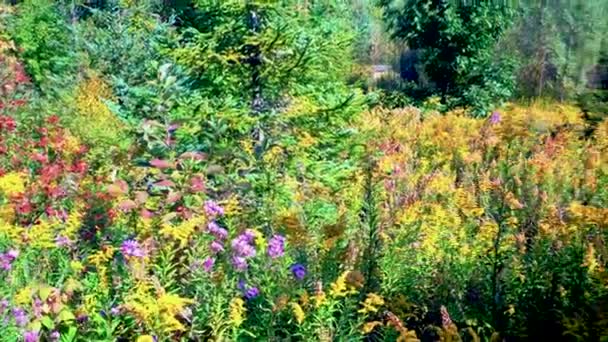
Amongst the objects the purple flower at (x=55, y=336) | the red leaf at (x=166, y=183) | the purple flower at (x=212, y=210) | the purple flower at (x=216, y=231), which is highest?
the red leaf at (x=166, y=183)

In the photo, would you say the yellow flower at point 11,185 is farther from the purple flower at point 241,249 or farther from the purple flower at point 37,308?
the purple flower at point 241,249

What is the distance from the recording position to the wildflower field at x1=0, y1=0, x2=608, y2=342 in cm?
296

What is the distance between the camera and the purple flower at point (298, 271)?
3223mm

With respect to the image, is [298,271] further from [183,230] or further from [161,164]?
[161,164]

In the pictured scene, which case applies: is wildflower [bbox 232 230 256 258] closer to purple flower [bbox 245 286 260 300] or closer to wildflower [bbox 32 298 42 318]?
purple flower [bbox 245 286 260 300]

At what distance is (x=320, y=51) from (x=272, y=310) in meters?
3.04

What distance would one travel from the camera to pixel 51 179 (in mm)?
5012

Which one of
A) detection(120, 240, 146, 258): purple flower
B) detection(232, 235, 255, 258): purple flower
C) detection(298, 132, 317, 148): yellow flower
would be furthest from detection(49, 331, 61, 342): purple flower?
detection(298, 132, 317, 148): yellow flower

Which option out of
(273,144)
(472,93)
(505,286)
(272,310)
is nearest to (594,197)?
(505,286)

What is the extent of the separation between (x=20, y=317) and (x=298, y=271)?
1273 mm

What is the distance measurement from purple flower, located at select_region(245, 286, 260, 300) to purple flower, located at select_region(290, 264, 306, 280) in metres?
0.20

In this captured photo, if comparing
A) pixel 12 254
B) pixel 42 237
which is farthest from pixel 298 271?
pixel 12 254

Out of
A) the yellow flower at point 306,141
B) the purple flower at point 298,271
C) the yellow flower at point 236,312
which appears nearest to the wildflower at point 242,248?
the purple flower at point 298,271

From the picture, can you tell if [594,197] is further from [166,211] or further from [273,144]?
[166,211]
